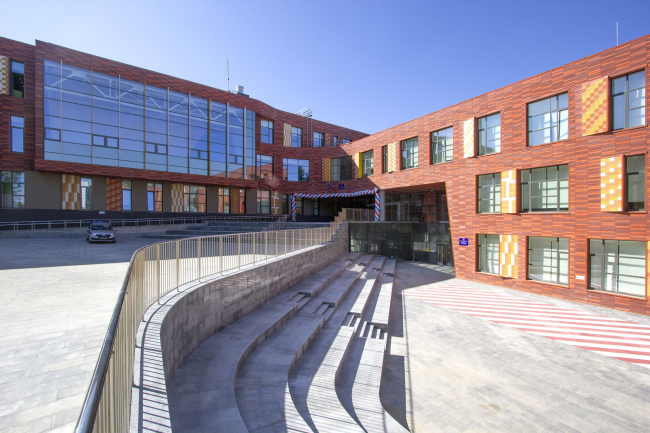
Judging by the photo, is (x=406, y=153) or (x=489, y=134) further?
(x=406, y=153)

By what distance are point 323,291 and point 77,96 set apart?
26.8m

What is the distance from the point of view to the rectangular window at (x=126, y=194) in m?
28.2

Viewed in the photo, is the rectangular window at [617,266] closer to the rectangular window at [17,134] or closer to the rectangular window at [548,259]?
the rectangular window at [548,259]

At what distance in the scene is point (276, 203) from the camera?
122 feet

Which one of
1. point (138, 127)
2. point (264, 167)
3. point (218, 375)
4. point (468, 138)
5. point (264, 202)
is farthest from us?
point (264, 202)

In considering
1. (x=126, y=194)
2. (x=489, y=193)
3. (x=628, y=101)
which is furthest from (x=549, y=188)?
(x=126, y=194)

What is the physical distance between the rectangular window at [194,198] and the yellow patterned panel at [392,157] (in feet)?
63.6

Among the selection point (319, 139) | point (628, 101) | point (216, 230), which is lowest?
point (216, 230)

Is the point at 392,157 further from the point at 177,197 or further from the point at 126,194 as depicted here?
the point at 126,194

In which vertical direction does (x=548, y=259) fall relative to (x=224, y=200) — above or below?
below

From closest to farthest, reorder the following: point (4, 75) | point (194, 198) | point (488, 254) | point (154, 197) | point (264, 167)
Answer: point (488, 254)
point (4, 75)
point (154, 197)
point (194, 198)
point (264, 167)

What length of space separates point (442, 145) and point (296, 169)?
19192mm

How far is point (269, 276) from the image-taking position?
11.1 metres

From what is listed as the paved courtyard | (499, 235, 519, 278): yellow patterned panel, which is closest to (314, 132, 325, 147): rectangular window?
(499, 235, 519, 278): yellow patterned panel
